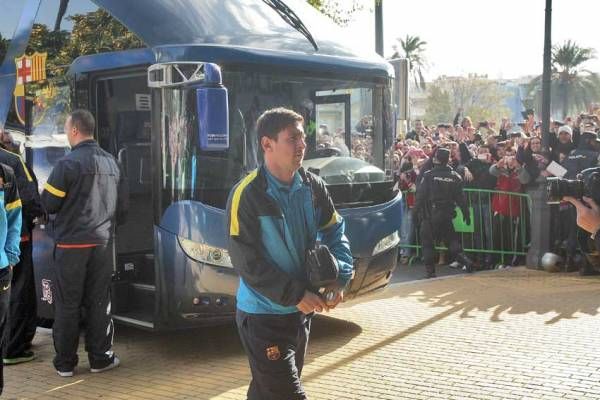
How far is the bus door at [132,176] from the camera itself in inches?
292

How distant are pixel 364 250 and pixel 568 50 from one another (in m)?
51.5

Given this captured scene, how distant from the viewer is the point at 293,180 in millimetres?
4203

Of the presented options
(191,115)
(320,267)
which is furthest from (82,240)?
(320,267)

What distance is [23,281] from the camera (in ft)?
23.6

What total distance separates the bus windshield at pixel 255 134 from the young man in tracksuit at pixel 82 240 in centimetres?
52

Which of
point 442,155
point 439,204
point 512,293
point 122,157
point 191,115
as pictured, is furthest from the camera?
point 439,204

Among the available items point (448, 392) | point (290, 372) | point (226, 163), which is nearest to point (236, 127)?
point (226, 163)

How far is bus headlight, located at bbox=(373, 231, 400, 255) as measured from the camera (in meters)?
7.54

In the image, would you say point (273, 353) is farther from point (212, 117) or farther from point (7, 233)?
point (212, 117)

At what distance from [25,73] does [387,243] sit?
3.85 m

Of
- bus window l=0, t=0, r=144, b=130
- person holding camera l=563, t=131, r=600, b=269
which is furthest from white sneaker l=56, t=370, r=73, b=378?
person holding camera l=563, t=131, r=600, b=269

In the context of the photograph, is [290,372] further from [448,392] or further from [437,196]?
[437,196]

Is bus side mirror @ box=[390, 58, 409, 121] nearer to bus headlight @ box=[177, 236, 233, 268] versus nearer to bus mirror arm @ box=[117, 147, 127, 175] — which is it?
bus headlight @ box=[177, 236, 233, 268]

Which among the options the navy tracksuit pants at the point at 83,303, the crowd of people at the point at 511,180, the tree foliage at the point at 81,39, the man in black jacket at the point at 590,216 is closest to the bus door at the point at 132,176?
the tree foliage at the point at 81,39
